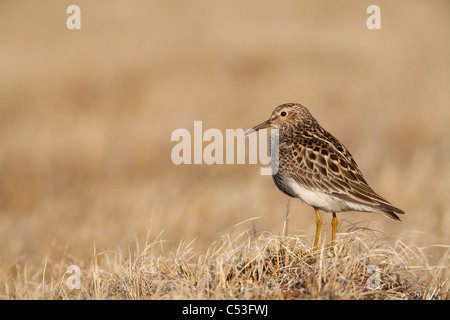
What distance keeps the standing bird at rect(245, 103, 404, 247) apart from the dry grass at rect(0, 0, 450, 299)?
727 millimetres

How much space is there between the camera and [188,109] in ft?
68.6

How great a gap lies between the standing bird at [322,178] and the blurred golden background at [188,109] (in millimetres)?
4192

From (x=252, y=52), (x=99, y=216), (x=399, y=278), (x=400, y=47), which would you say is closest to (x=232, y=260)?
(x=399, y=278)

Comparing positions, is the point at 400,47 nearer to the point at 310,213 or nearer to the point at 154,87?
the point at 154,87

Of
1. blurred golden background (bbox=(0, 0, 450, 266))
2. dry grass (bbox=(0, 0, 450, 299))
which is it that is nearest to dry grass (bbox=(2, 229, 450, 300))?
dry grass (bbox=(0, 0, 450, 299))

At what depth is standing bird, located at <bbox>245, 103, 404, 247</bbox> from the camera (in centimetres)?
729

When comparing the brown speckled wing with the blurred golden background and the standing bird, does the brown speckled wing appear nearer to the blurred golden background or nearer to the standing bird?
the standing bird

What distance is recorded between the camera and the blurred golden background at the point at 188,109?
601 inches

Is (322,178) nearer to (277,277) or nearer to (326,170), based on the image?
(326,170)

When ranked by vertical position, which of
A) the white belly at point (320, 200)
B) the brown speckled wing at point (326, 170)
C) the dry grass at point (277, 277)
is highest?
the brown speckled wing at point (326, 170)

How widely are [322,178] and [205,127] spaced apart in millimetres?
11911

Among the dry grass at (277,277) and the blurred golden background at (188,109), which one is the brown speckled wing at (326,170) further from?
the blurred golden background at (188,109)

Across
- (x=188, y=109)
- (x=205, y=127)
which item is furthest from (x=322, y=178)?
A: (x=188, y=109)

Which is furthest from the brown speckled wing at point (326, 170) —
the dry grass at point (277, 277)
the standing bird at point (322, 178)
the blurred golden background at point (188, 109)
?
the blurred golden background at point (188, 109)
